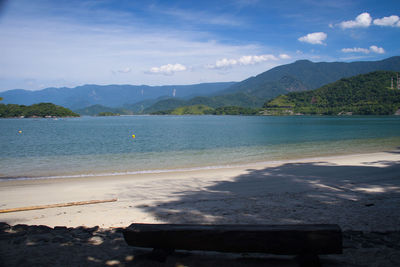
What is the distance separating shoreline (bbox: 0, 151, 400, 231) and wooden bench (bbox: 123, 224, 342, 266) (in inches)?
110

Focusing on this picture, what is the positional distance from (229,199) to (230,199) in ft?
0.11

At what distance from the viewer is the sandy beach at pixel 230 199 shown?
7.38 m

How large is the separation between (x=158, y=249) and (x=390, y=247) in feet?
13.8

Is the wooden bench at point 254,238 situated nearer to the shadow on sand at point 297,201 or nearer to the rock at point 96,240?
the rock at point 96,240

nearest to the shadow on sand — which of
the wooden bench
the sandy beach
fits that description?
the sandy beach

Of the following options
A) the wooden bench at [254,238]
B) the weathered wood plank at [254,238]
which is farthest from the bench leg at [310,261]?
the weathered wood plank at [254,238]

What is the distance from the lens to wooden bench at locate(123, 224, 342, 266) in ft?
13.5

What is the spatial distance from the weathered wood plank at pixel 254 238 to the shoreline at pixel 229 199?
2806mm

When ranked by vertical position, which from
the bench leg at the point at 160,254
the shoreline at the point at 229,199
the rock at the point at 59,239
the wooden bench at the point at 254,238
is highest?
the wooden bench at the point at 254,238

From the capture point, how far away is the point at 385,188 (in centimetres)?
1066

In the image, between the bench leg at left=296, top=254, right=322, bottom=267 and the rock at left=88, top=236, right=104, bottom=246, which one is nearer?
the bench leg at left=296, top=254, right=322, bottom=267

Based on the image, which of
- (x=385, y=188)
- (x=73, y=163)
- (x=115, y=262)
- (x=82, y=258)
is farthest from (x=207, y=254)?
(x=73, y=163)

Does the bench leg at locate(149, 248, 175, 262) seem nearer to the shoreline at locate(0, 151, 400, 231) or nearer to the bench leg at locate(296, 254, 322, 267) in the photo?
the bench leg at locate(296, 254, 322, 267)

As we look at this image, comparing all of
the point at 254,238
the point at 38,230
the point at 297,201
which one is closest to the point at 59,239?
the point at 38,230
